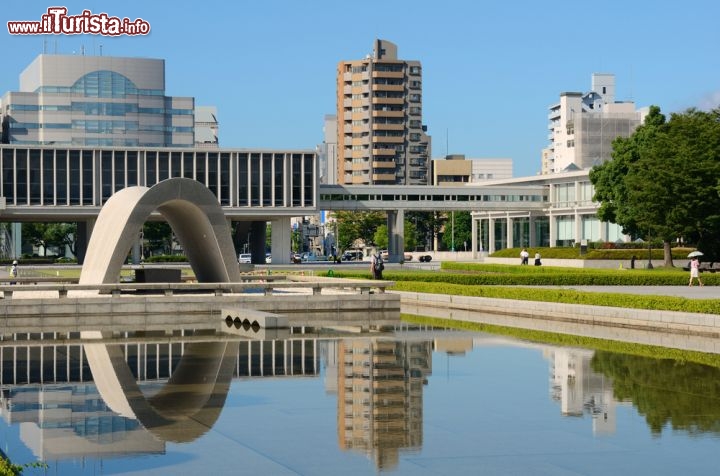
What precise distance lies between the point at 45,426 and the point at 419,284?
31.6 metres

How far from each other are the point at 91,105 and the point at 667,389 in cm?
14028

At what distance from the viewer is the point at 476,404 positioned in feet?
56.3

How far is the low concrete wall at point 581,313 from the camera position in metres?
29.6

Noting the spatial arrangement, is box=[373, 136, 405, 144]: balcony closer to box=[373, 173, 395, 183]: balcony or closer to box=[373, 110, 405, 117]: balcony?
box=[373, 110, 405, 117]: balcony

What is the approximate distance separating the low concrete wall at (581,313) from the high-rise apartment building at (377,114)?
121 meters

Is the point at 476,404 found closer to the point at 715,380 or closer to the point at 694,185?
the point at 715,380

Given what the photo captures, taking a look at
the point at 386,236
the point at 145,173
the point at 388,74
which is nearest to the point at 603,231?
the point at 145,173

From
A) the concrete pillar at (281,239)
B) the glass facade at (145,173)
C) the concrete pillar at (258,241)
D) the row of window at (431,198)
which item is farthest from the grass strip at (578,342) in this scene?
the row of window at (431,198)

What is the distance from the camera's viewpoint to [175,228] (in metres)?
44.2

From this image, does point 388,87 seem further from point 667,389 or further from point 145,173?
point 667,389

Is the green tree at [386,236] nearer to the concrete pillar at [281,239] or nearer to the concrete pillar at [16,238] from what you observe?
the concrete pillar at [281,239]

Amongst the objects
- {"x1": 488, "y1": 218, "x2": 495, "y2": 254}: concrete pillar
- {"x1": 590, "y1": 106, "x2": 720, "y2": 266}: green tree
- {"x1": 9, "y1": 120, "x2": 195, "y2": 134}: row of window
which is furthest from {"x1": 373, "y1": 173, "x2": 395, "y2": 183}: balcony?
{"x1": 590, "y1": 106, "x2": 720, "y2": 266}: green tree

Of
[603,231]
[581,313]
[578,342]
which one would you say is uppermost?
[603,231]

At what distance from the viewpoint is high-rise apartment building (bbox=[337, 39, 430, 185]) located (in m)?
164
